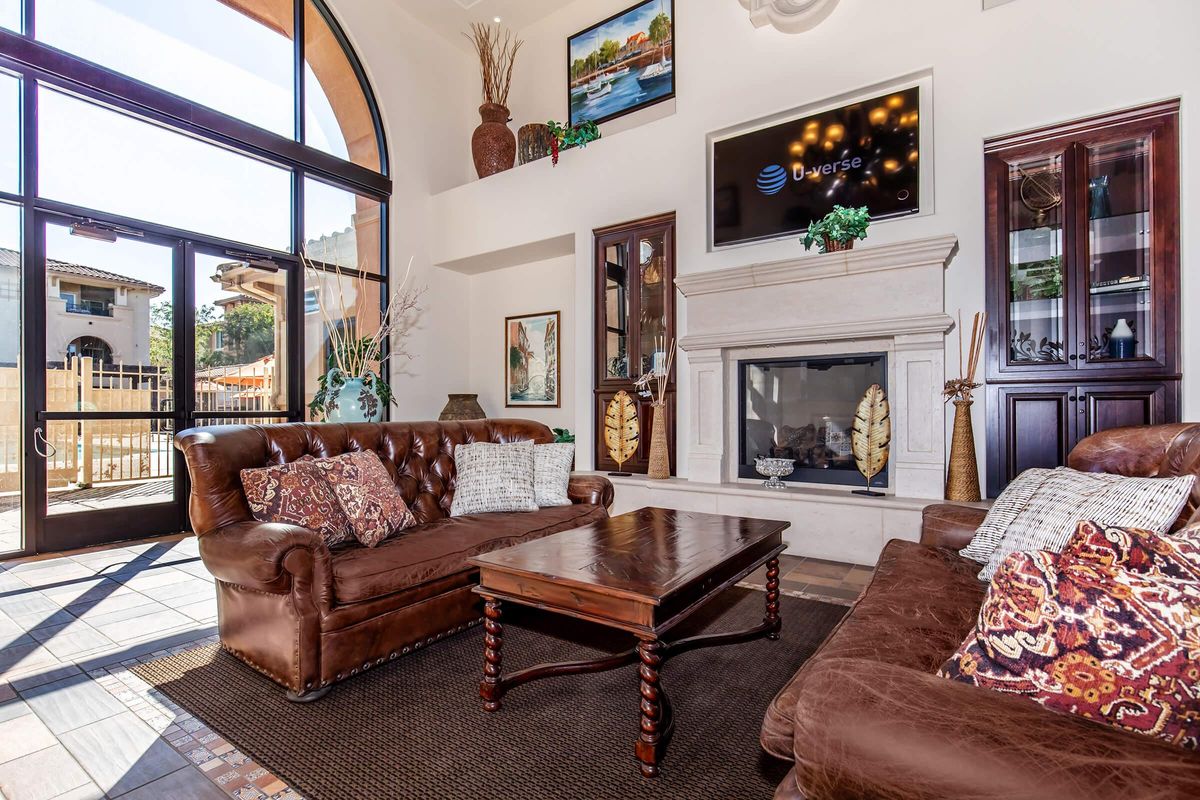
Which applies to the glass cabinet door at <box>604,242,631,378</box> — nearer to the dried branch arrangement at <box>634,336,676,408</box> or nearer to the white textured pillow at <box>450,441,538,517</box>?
the dried branch arrangement at <box>634,336,676,408</box>

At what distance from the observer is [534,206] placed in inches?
218

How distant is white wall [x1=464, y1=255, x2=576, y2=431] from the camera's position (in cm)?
600

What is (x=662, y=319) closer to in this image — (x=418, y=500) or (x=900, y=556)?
(x=418, y=500)

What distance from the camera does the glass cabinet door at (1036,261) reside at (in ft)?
11.5

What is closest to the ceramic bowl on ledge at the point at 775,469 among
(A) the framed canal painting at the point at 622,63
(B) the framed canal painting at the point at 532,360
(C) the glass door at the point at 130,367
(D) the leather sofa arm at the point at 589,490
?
(D) the leather sofa arm at the point at 589,490

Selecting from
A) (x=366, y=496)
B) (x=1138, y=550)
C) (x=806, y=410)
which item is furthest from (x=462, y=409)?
(x=1138, y=550)

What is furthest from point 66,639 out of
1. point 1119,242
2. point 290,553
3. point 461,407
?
point 1119,242

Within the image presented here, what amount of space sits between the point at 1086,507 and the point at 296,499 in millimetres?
2720

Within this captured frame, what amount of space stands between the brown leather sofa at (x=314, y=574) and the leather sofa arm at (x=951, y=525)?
1.64 metres

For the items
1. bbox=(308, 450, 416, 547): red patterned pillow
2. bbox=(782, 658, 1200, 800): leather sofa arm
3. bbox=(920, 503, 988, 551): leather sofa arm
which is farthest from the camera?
bbox=(308, 450, 416, 547): red patterned pillow

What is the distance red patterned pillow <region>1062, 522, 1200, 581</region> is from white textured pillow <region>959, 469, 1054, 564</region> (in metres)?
1.10

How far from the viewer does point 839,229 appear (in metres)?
3.90

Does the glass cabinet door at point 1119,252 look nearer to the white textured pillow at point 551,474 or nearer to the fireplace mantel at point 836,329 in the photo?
the fireplace mantel at point 836,329

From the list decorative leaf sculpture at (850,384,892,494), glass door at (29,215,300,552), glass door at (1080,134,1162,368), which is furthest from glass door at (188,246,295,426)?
glass door at (1080,134,1162,368)
